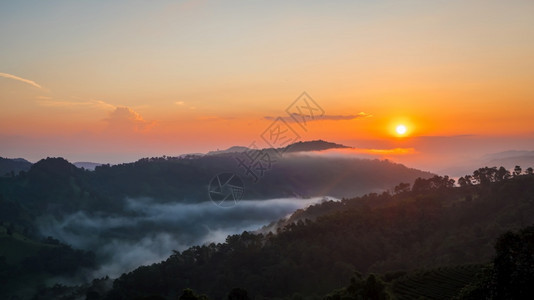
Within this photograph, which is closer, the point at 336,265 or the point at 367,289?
the point at 367,289

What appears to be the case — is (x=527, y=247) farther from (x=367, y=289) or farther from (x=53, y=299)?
(x=53, y=299)

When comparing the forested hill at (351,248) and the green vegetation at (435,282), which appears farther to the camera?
the forested hill at (351,248)

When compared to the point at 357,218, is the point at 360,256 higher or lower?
lower

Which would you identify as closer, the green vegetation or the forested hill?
the green vegetation

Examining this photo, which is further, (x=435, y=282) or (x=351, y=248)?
(x=351, y=248)

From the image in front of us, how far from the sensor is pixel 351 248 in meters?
95.3

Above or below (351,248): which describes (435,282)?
below

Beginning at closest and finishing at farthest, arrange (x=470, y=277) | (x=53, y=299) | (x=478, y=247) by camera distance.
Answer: (x=470, y=277)
(x=478, y=247)
(x=53, y=299)

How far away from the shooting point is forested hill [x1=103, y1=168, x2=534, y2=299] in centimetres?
8406

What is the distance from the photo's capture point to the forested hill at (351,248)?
84.1 meters

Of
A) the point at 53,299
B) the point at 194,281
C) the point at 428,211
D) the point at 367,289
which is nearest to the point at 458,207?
the point at 428,211

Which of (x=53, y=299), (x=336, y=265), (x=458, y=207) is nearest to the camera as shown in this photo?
(x=336, y=265)

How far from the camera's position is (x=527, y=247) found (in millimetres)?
26969

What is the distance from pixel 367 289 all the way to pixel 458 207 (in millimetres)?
74409
